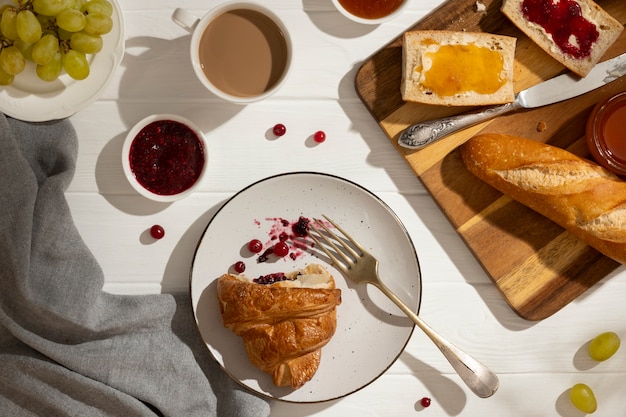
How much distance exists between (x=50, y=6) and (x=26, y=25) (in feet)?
0.27

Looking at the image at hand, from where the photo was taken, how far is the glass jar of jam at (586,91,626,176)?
1896 mm

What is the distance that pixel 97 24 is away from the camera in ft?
5.79

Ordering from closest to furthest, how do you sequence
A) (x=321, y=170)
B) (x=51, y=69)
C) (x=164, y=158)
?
(x=51, y=69), (x=164, y=158), (x=321, y=170)

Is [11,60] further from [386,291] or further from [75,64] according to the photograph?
[386,291]

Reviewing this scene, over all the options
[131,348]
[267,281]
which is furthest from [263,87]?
[131,348]

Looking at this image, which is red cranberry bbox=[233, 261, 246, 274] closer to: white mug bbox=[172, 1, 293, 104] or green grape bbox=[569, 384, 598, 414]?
white mug bbox=[172, 1, 293, 104]

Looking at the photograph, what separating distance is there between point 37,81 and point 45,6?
0.85 ft

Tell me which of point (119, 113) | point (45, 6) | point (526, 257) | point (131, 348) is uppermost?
point (45, 6)

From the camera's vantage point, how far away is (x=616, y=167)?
190cm

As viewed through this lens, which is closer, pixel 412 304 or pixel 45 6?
pixel 45 6

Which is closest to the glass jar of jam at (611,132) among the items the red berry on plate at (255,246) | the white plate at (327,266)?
the white plate at (327,266)

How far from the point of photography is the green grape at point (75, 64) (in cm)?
178

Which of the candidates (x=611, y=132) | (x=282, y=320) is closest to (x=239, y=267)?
(x=282, y=320)

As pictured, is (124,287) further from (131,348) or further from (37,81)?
(37,81)
